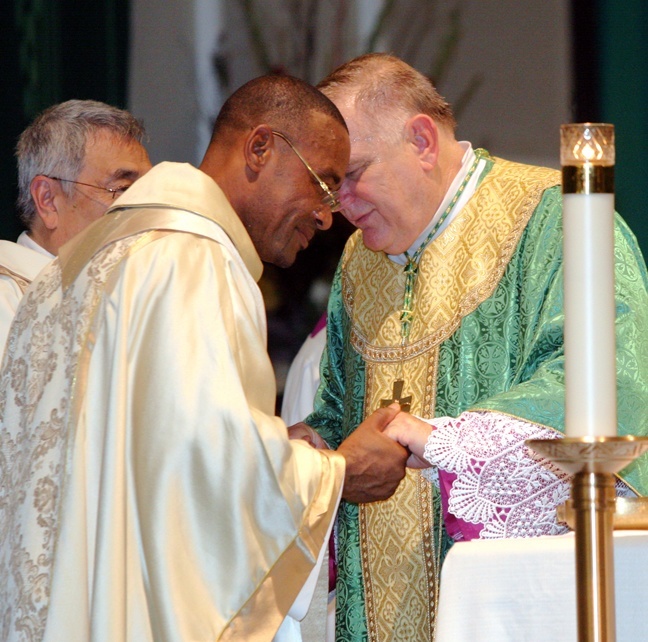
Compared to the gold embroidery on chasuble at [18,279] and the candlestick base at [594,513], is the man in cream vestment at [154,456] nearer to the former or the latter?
the candlestick base at [594,513]

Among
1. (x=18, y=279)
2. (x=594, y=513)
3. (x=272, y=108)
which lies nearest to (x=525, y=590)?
(x=594, y=513)

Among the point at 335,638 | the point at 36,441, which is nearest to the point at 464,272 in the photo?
the point at 335,638

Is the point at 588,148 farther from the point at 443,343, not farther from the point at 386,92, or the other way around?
the point at 386,92

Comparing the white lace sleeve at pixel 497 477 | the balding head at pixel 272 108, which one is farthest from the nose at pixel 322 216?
the white lace sleeve at pixel 497 477

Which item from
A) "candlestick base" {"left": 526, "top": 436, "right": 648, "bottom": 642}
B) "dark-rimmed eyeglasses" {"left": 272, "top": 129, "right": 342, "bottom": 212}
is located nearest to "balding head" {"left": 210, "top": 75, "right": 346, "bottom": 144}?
"dark-rimmed eyeglasses" {"left": 272, "top": 129, "right": 342, "bottom": 212}

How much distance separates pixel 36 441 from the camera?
2443 mm

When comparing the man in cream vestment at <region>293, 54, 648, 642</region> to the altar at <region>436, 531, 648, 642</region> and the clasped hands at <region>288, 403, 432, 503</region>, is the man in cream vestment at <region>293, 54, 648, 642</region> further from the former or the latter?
the altar at <region>436, 531, 648, 642</region>

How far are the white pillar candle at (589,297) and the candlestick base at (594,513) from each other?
32mm

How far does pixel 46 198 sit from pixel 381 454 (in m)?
1.73

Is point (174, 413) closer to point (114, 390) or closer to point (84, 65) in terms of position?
point (114, 390)

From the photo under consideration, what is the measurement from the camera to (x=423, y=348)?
10.8 feet

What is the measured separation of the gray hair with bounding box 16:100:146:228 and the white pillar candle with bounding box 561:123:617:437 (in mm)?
2765

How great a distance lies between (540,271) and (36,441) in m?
1.32

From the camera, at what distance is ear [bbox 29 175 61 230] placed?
4020 mm
